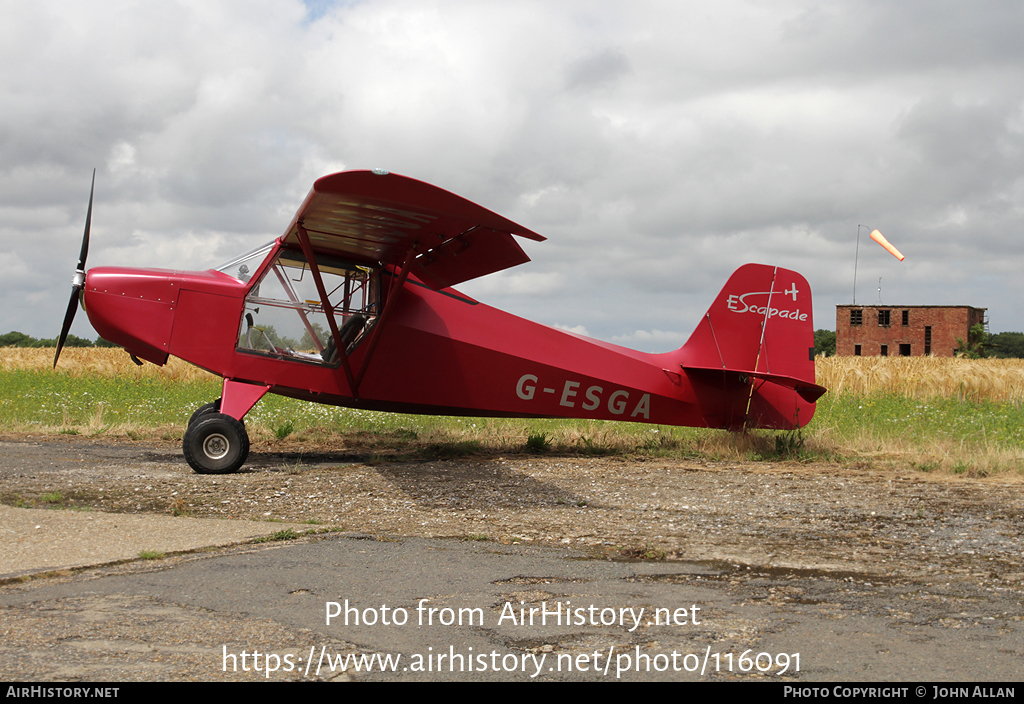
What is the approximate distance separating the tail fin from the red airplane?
19 millimetres

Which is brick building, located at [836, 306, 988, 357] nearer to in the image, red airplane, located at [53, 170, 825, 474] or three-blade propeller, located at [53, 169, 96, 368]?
red airplane, located at [53, 170, 825, 474]

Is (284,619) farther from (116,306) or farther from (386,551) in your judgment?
(116,306)

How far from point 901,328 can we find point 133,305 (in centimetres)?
8765

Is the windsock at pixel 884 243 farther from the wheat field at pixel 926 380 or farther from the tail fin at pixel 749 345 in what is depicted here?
the wheat field at pixel 926 380

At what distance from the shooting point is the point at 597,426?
41.2 feet

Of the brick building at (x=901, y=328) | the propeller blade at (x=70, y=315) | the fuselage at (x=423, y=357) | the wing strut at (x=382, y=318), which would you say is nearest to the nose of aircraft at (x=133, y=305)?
the fuselage at (x=423, y=357)

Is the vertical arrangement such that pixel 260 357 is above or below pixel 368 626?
above

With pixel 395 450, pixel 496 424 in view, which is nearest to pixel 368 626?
pixel 395 450

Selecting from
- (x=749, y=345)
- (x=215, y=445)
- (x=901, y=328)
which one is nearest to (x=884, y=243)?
(x=749, y=345)

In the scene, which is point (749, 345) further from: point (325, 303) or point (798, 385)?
point (325, 303)

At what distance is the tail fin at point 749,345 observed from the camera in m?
10.3

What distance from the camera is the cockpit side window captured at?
28.7 feet

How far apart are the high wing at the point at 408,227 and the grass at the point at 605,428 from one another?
251 centimetres

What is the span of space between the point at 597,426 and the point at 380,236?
563 centimetres
